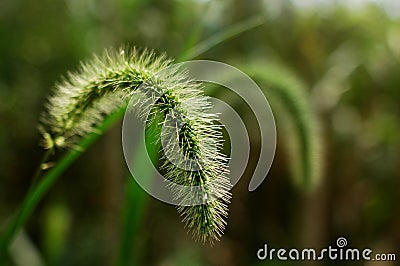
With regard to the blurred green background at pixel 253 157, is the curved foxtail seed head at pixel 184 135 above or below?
below

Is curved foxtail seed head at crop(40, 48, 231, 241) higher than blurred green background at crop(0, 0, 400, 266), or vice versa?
blurred green background at crop(0, 0, 400, 266)

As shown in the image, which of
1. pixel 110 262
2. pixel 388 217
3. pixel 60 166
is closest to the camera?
pixel 60 166

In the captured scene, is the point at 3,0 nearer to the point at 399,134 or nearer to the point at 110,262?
the point at 110,262

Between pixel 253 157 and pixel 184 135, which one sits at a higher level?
pixel 253 157

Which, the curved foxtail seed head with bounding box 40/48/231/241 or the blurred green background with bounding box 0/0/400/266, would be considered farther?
the blurred green background with bounding box 0/0/400/266

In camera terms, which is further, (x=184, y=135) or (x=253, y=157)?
(x=253, y=157)

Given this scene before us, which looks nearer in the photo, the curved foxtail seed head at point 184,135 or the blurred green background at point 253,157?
the curved foxtail seed head at point 184,135

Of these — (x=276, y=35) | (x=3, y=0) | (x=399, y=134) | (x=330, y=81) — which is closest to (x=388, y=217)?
(x=399, y=134)

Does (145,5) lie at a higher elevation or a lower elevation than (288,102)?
higher
